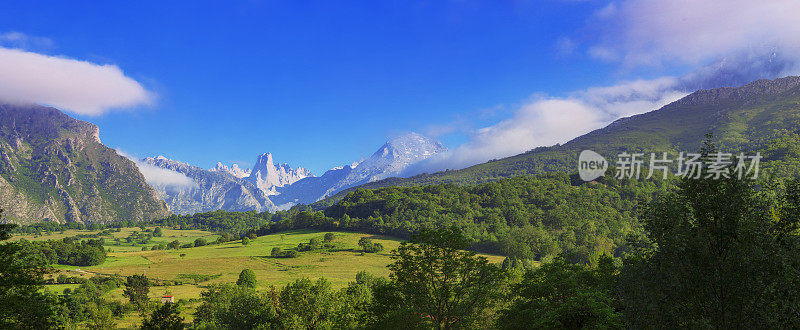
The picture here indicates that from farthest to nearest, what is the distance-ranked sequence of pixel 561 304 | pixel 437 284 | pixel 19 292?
1. pixel 437 284
2. pixel 561 304
3. pixel 19 292

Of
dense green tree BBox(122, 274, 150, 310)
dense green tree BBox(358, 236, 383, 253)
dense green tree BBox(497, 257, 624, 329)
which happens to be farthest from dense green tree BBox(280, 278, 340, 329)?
dense green tree BBox(358, 236, 383, 253)

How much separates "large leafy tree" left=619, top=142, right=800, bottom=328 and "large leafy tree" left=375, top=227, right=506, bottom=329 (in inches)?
706

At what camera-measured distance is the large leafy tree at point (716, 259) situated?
→ 49.2 feet

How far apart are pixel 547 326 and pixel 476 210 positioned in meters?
170

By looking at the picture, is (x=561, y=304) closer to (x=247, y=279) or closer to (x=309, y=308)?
(x=309, y=308)

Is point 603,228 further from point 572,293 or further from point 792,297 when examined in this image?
point 792,297

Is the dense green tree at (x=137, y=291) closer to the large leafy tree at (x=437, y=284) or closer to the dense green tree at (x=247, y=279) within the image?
the dense green tree at (x=247, y=279)

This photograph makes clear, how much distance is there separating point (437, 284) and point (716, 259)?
22.1 m

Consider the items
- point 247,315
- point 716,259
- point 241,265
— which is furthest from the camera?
point 241,265

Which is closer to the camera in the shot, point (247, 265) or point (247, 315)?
point (247, 315)

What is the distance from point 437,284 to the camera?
34281mm

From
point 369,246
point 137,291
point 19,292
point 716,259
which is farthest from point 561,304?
point 369,246

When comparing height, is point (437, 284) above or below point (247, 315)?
above

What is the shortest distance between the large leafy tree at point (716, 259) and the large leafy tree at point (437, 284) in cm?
1794
